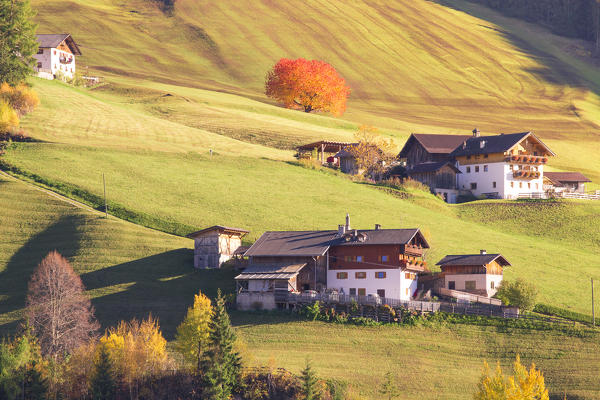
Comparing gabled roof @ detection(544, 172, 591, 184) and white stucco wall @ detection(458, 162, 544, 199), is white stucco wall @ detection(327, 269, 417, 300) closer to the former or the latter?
white stucco wall @ detection(458, 162, 544, 199)

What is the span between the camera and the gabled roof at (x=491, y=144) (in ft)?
421

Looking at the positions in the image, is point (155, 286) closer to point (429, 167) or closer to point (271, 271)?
point (271, 271)

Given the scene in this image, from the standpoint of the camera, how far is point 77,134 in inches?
4909

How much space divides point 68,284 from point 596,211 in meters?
72.5

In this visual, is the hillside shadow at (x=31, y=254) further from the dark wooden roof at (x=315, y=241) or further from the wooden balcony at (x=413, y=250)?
the wooden balcony at (x=413, y=250)

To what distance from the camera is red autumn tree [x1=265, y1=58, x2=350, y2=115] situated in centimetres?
18300

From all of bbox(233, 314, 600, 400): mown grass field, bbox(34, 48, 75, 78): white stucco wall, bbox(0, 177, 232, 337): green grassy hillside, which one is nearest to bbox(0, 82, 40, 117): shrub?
bbox(0, 177, 232, 337): green grassy hillside

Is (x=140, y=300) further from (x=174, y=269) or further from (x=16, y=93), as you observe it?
(x=16, y=93)

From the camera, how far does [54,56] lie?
560ft

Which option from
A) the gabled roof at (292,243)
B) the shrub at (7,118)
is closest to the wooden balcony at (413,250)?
the gabled roof at (292,243)

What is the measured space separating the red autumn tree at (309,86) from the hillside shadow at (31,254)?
97392 mm

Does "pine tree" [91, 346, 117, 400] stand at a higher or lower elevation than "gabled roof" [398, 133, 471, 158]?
lower

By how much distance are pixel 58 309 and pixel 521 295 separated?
40208mm

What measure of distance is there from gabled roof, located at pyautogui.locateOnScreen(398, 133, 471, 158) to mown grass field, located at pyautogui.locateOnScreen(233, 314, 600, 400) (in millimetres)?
64742
